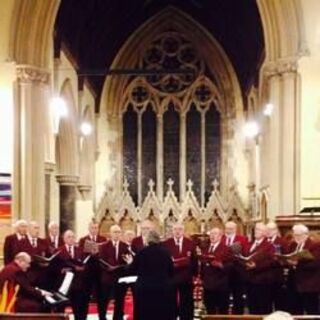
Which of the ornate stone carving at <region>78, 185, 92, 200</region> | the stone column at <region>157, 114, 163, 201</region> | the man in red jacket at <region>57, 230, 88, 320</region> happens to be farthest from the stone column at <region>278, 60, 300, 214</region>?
the stone column at <region>157, 114, 163, 201</region>

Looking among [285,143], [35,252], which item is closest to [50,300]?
[35,252]

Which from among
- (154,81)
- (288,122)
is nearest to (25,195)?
(288,122)

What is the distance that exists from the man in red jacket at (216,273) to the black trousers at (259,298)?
0.32 meters

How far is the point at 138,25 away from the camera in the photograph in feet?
79.4

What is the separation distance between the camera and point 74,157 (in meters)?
20.0

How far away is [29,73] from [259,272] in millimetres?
5900

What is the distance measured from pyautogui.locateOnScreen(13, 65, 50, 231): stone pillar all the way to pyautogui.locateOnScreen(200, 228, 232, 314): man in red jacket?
429 cm

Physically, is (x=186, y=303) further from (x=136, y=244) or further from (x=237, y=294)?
(x=136, y=244)

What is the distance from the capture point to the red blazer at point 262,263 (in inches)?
372

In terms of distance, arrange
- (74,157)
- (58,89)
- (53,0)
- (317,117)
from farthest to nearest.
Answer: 1. (74,157)
2. (58,89)
3. (53,0)
4. (317,117)

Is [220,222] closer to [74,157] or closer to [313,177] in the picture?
[74,157]

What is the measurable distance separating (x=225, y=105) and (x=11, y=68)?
11798 mm

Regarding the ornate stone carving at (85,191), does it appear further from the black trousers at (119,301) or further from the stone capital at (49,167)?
the black trousers at (119,301)

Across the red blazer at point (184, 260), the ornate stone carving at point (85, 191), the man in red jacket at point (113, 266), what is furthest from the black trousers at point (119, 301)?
the ornate stone carving at point (85, 191)
